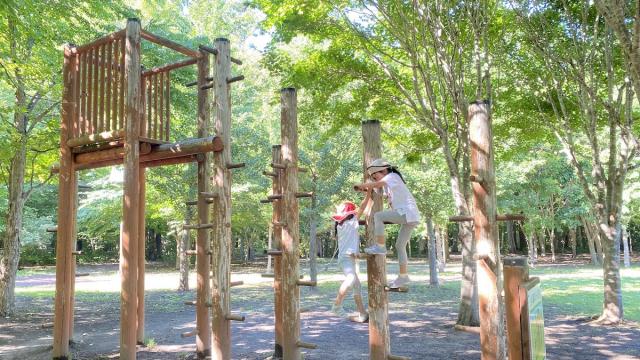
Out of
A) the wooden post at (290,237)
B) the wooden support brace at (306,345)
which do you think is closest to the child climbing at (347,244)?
the wooden post at (290,237)

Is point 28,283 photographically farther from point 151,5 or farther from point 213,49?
point 213,49

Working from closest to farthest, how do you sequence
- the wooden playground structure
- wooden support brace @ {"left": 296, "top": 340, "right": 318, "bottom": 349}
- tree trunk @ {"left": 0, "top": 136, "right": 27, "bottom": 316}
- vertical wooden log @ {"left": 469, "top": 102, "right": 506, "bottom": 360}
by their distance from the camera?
vertical wooden log @ {"left": 469, "top": 102, "right": 506, "bottom": 360}, the wooden playground structure, wooden support brace @ {"left": 296, "top": 340, "right": 318, "bottom": 349}, tree trunk @ {"left": 0, "top": 136, "right": 27, "bottom": 316}

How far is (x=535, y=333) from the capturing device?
10.8ft

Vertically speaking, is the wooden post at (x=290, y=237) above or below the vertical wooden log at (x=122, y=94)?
below

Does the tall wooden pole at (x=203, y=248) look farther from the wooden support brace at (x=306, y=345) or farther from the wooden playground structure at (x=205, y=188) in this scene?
the wooden support brace at (x=306, y=345)

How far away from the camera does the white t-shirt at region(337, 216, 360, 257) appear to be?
629 cm

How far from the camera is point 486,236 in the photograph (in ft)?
13.8

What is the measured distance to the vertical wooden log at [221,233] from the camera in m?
5.89

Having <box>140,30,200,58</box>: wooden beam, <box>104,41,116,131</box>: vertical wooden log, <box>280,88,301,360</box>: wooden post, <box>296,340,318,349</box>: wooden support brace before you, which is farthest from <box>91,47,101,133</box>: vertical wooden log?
<box>296,340,318,349</box>: wooden support brace

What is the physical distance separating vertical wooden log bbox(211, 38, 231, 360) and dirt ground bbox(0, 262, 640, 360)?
133 cm

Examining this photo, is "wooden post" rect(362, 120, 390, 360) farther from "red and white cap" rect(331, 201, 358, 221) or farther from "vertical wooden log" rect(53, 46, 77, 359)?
"vertical wooden log" rect(53, 46, 77, 359)

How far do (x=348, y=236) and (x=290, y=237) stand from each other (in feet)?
2.64

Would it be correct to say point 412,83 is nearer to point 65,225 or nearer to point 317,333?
point 317,333

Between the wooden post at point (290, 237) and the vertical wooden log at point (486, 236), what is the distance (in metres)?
2.47
